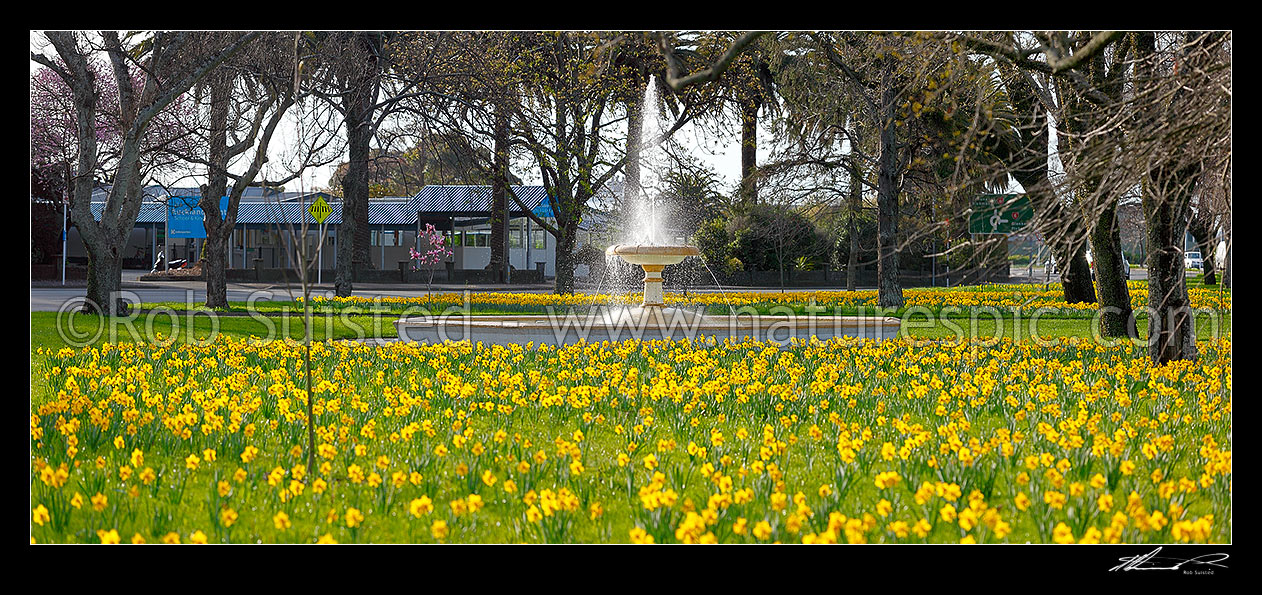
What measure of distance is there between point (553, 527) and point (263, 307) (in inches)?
499

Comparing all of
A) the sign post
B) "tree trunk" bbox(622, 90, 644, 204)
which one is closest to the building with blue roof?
"tree trunk" bbox(622, 90, 644, 204)

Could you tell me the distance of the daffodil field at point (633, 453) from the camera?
4.30 meters

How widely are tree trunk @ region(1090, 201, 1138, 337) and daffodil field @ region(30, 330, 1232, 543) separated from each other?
1596mm

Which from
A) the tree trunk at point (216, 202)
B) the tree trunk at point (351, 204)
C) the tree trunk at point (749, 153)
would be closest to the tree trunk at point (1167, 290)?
the tree trunk at point (216, 202)

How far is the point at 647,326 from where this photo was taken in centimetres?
1155

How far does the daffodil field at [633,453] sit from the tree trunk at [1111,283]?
5.24ft

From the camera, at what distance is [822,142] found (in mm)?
18047

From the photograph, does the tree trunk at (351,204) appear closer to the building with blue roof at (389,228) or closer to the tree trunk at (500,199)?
the building with blue roof at (389,228)

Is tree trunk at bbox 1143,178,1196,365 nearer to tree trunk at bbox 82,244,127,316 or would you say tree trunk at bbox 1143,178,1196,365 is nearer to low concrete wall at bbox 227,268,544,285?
tree trunk at bbox 82,244,127,316

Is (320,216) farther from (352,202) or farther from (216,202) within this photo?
(352,202)

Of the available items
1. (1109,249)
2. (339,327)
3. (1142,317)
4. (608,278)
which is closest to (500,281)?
(608,278)

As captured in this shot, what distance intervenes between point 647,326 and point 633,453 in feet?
20.2

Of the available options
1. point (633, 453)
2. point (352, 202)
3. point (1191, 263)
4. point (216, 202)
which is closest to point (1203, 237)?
point (633, 453)

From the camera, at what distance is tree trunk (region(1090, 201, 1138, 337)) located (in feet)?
32.3
